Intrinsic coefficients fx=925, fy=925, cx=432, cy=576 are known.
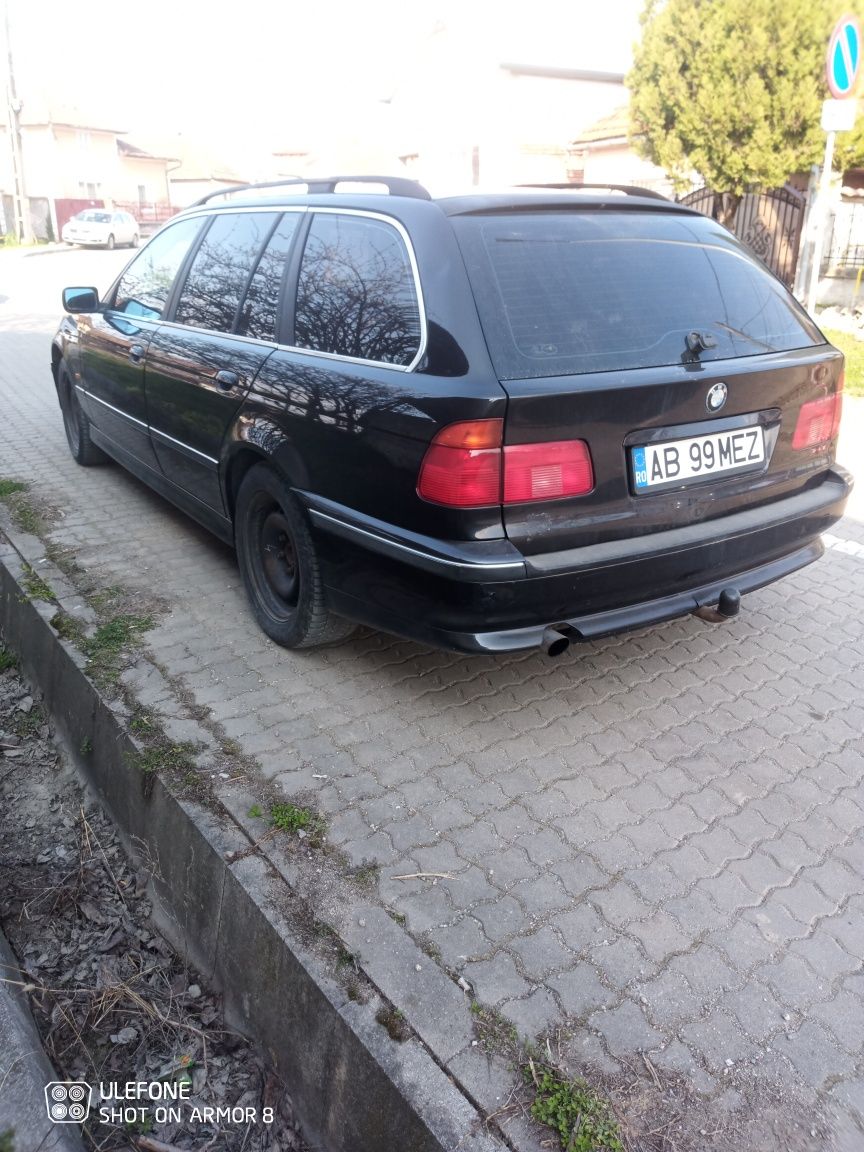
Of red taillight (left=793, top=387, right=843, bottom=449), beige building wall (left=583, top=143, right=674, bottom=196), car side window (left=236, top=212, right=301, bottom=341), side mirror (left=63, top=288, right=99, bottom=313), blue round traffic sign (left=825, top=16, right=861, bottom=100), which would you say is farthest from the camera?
beige building wall (left=583, top=143, right=674, bottom=196)

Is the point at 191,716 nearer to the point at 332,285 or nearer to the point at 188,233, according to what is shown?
the point at 332,285

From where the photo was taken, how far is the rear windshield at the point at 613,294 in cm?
288

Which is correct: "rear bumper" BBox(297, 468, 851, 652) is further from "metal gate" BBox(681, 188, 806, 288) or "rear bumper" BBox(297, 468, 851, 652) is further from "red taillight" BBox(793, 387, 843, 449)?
"metal gate" BBox(681, 188, 806, 288)

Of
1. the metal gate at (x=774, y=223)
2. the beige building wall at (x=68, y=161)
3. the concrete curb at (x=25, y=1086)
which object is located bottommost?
the concrete curb at (x=25, y=1086)

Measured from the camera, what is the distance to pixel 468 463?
2.74m

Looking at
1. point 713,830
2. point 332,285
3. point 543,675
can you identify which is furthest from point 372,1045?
point 332,285

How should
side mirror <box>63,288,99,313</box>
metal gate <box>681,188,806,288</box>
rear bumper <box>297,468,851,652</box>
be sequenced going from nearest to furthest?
1. rear bumper <box>297,468,851,652</box>
2. side mirror <box>63,288,99,313</box>
3. metal gate <box>681,188,806,288</box>

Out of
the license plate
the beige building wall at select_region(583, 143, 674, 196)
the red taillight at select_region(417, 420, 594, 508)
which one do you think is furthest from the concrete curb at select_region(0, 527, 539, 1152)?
the beige building wall at select_region(583, 143, 674, 196)

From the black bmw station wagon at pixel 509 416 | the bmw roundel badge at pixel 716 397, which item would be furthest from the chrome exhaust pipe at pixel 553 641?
the bmw roundel badge at pixel 716 397

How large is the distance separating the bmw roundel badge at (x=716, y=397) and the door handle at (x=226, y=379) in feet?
6.13

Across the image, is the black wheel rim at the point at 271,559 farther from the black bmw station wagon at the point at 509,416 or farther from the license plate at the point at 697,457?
the license plate at the point at 697,457

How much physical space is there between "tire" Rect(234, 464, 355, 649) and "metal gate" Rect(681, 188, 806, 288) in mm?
12974

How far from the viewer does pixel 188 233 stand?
4.78 m

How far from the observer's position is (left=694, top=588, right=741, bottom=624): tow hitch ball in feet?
10.8
